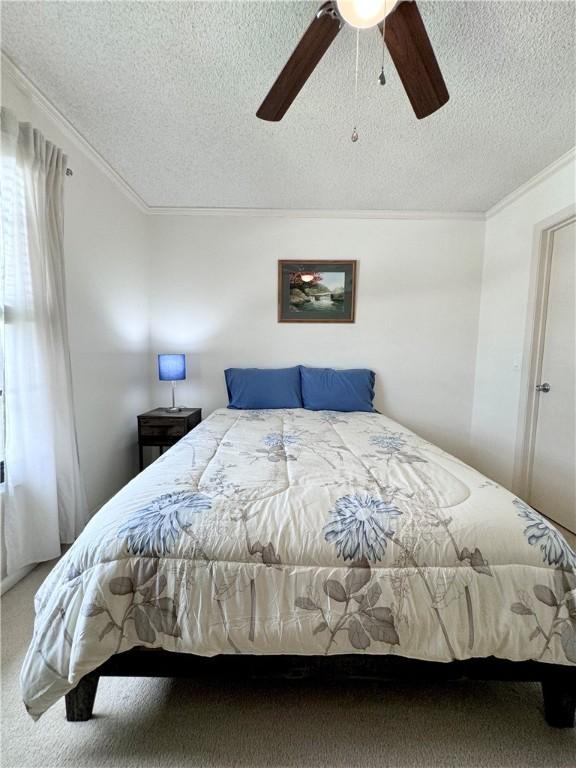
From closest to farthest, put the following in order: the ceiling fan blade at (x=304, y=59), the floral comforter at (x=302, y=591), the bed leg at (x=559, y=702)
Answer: the floral comforter at (x=302, y=591), the bed leg at (x=559, y=702), the ceiling fan blade at (x=304, y=59)

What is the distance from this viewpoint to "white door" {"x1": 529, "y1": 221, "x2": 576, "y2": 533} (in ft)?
7.29

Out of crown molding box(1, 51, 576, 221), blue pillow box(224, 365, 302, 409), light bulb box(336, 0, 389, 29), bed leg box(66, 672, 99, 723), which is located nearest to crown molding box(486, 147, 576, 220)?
crown molding box(1, 51, 576, 221)

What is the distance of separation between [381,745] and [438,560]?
0.62 meters

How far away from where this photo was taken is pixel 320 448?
5.48ft

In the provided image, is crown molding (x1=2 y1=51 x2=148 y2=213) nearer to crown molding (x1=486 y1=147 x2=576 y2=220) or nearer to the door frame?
crown molding (x1=486 y1=147 x2=576 y2=220)

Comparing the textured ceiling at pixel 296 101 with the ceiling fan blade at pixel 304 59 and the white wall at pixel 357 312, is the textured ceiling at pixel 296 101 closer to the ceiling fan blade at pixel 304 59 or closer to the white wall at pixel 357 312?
the ceiling fan blade at pixel 304 59

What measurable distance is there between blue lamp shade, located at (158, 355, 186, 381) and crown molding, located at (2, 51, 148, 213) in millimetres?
1416

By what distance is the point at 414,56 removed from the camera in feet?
3.88

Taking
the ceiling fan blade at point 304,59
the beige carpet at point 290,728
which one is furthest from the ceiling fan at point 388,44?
the beige carpet at point 290,728

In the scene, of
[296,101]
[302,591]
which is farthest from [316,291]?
[302,591]

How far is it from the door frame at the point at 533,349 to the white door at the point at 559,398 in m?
0.03

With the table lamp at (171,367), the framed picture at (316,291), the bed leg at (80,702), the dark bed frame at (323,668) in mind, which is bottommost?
the bed leg at (80,702)

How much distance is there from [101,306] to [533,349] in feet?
11.0

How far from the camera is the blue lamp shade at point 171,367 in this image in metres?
2.85
